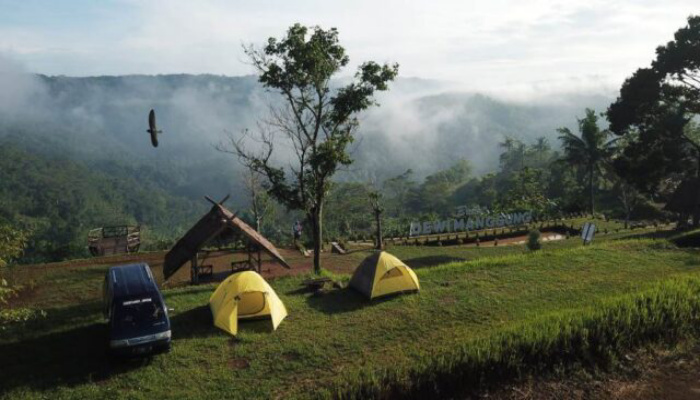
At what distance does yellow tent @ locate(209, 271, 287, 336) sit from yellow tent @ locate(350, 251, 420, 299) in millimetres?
3411

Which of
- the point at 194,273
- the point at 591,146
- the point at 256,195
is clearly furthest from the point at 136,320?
the point at 591,146

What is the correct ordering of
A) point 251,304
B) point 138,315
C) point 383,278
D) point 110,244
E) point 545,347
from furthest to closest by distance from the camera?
point 110,244, point 383,278, point 251,304, point 138,315, point 545,347

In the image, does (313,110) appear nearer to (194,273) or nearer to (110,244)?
(194,273)

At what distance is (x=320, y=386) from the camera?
11156 millimetres

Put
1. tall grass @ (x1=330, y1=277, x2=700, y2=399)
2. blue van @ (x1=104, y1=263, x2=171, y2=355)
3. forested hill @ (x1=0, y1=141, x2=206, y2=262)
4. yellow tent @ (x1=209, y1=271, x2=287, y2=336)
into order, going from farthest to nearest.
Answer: forested hill @ (x1=0, y1=141, x2=206, y2=262)
yellow tent @ (x1=209, y1=271, x2=287, y2=336)
blue van @ (x1=104, y1=263, x2=171, y2=355)
tall grass @ (x1=330, y1=277, x2=700, y2=399)

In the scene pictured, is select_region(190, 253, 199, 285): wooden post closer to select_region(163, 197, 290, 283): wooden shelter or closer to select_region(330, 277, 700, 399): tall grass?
select_region(163, 197, 290, 283): wooden shelter

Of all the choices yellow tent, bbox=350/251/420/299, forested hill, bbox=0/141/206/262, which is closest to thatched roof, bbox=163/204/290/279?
yellow tent, bbox=350/251/420/299

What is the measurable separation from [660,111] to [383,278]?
26547mm

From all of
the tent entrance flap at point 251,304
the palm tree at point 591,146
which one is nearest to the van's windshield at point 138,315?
the tent entrance flap at point 251,304

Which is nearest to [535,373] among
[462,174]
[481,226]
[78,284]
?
[78,284]

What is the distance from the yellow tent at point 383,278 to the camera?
17250mm

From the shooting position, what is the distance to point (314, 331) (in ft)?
47.8

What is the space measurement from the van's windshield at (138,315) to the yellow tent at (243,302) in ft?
7.42

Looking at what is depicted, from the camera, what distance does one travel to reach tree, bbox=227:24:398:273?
19953mm
